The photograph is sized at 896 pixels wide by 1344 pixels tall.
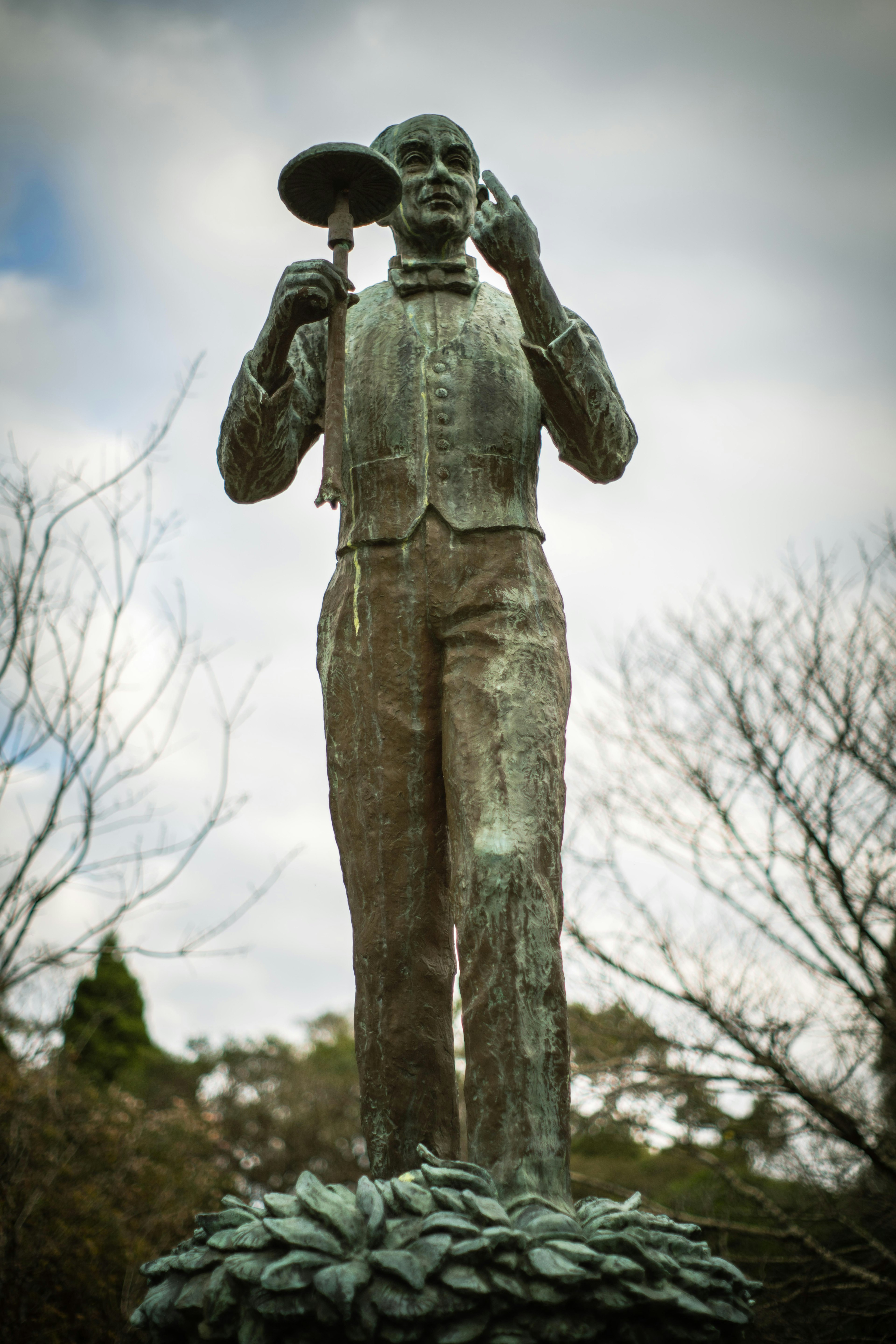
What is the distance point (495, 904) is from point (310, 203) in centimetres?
207

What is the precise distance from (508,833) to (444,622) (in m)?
0.67

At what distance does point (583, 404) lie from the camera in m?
3.65

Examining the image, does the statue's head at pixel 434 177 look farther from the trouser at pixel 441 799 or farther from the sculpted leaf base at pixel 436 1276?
the sculpted leaf base at pixel 436 1276

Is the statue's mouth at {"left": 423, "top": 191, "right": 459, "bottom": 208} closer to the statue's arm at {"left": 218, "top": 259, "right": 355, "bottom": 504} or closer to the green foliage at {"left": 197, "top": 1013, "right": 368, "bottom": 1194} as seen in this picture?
the statue's arm at {"left": 218, "top": 259, "right": 355, "bottom": 504}

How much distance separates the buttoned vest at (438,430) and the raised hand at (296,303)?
278 mm

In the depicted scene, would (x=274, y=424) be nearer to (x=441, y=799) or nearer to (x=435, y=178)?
(x=435, y=178)

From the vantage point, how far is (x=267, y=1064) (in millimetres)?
20812

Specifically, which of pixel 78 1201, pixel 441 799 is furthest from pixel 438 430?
pixel 78 1201

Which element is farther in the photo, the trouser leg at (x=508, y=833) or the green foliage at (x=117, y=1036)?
the green foliage at (x=117, y=1036)

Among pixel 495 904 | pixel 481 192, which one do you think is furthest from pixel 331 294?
pixel 495 904

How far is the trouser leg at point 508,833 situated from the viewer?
3041 millimetres

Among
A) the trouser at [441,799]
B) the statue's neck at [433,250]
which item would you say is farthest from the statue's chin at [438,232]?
the trouser at [441,799]

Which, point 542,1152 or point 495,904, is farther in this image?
point 495,904

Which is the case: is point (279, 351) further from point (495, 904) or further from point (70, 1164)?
point (70, 1164)
